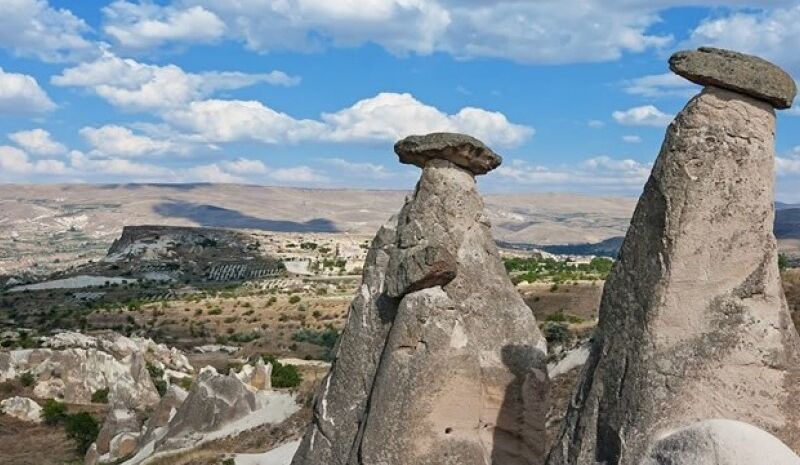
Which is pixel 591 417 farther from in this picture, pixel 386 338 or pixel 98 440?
pixel 98 440

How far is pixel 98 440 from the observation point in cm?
2466

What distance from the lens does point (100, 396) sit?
3512 centimetres

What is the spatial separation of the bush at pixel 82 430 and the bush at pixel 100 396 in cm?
574

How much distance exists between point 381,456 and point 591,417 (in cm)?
238

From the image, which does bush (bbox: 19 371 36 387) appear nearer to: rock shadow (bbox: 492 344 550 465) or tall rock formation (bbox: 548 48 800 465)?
rock shadow (bbox: 492 344 550 465)

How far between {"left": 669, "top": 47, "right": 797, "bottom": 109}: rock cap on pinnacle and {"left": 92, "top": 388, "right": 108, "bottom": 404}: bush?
31.8 m

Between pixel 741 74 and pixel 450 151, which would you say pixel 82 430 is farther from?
pixel 741 74

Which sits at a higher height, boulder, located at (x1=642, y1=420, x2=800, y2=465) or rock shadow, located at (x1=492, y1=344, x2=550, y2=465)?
boulder, located at (x1=642, y1=420, x2=800, y2=465)

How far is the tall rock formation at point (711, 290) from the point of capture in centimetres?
650

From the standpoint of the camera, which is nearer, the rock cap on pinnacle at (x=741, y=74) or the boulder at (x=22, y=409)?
the rock cap on pinnacle at (x=741, y=74)

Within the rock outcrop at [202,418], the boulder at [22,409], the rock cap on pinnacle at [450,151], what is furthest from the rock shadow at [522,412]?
the boulder at [22,409]

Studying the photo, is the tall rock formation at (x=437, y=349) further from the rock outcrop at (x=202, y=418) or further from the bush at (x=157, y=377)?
the bush at (x=157, y=377)

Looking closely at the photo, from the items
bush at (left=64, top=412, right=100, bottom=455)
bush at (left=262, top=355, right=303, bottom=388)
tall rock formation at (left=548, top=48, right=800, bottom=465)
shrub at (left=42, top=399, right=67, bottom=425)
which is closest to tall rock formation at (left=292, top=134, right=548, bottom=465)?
tall rock formation at (left=548, top=48, right=800, bottom=465)

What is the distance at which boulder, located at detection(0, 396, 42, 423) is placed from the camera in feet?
104
